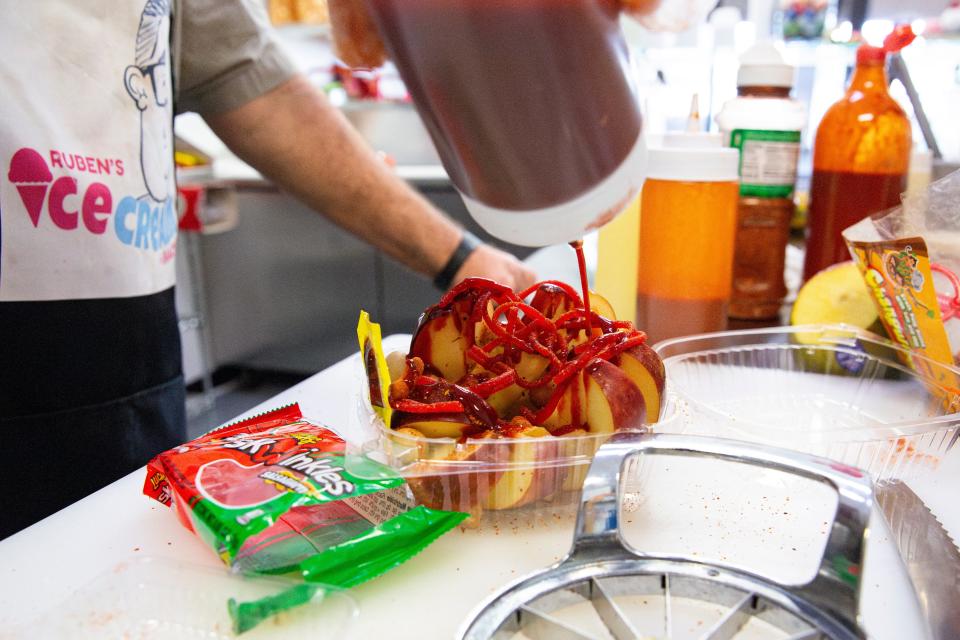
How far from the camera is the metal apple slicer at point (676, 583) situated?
383mm

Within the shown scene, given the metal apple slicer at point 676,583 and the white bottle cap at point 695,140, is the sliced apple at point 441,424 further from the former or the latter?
the white bottle cap at point 695,140

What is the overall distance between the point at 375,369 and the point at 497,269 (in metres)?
0.62

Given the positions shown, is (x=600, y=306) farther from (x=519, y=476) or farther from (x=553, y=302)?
(x=519, y=476)

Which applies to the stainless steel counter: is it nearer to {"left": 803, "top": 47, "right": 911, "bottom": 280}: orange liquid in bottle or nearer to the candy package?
{"left": 803, "top": 47, "right": 911, "bottom": 280}: orange liquid in bottle

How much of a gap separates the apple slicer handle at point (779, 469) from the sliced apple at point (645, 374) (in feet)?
0.21

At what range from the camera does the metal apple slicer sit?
38 centimetres

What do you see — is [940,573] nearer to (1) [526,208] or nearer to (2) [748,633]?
(2) [748,633]

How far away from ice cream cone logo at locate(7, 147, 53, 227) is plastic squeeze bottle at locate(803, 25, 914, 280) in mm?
938

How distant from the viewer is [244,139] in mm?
1072

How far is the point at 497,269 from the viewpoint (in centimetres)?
114

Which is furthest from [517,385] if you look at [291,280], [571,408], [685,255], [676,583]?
[291,280]

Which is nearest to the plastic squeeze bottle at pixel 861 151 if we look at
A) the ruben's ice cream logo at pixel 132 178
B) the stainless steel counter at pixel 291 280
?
the ruben's ice cream logo at pixel 132 178

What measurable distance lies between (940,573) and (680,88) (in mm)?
1787

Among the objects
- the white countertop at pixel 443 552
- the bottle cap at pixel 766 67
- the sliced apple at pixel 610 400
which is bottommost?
the white countertop at pixel 443 552
